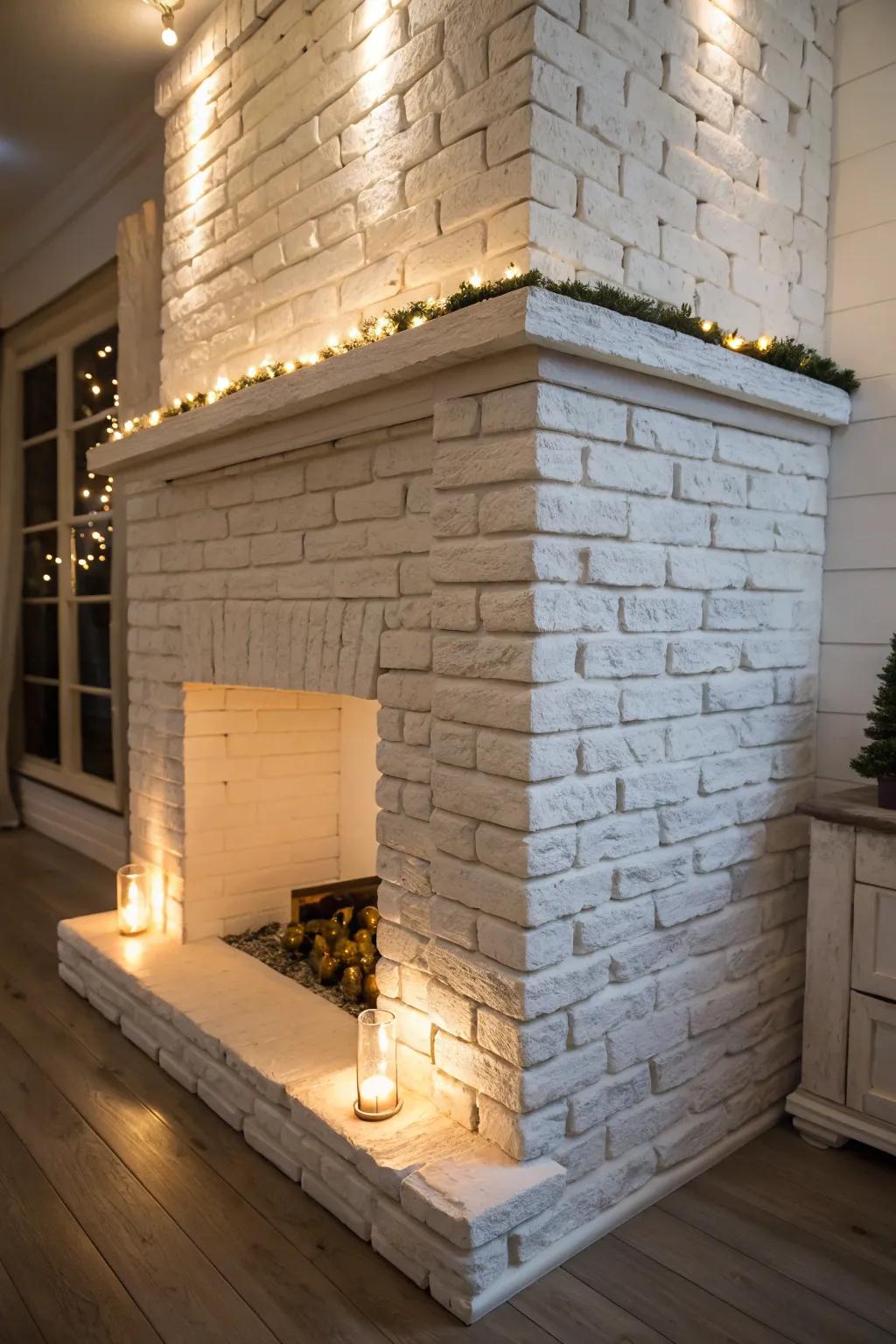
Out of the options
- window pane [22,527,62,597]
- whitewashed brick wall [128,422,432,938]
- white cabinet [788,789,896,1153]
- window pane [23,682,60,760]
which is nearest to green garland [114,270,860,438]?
whitewashed brick wall [128,422,432,938]

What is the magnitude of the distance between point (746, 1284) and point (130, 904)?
2.07m

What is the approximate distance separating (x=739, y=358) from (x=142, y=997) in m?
2.28

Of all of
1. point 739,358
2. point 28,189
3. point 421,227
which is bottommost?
point 739,358

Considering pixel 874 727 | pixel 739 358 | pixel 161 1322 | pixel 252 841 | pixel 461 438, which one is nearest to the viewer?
pixel 161 1322

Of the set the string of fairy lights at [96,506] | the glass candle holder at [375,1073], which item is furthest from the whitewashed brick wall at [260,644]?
the string of fairy lights at [96,506]

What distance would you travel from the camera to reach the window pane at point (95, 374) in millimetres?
4652

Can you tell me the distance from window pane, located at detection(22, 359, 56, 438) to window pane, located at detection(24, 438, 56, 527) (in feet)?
0.32

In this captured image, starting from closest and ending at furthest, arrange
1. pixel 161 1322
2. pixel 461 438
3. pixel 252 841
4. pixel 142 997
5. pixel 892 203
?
pixel 161 1322, pixel 461 438, pixel 892 203, pixel 142 997, pixel 252 841

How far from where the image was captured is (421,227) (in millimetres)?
2023

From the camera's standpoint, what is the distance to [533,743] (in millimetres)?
1739

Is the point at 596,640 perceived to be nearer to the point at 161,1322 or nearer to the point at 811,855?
the point at 811,855

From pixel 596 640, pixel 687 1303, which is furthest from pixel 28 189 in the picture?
pixel 687 1303

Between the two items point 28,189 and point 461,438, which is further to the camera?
point 28,189

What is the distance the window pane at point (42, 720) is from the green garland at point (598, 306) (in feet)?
11.0
